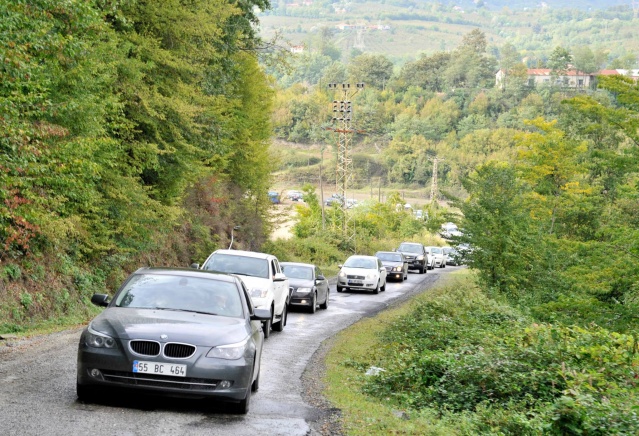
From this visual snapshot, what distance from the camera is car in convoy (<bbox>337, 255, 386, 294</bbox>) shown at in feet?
124

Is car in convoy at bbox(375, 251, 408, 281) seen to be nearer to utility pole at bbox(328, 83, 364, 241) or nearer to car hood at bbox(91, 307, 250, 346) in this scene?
utility pole at bbox(328, 83, 364, 241)

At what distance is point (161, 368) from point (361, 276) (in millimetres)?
28513

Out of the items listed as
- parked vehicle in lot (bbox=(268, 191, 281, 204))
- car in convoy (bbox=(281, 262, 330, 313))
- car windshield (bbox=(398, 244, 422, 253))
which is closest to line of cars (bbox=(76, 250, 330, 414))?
car in convoy (bbox=(281, 262, 330, 313))

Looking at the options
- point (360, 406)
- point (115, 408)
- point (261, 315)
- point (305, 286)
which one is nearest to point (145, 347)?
point (115, 408)

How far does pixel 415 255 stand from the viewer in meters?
57.0

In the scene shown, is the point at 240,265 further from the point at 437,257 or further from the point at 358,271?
the point at 437,257

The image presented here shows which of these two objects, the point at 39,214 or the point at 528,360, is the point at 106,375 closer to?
the point at 528,360

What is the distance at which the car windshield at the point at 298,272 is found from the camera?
28.1 meters

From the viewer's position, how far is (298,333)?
2161 cm

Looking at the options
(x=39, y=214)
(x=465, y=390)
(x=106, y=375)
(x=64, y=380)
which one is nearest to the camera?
(x=106, y=375)

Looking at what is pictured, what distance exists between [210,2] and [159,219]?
7.85 m

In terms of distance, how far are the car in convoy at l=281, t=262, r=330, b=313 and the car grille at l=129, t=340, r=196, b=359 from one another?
17.4 metres

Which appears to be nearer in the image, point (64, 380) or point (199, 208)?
point (64, 380)

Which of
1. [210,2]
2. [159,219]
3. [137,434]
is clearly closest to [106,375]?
[137,434]
